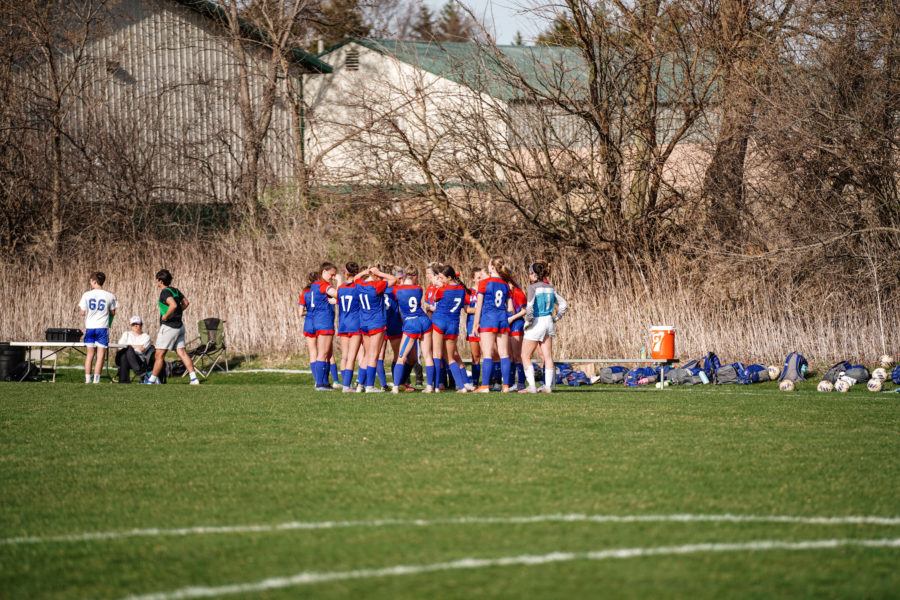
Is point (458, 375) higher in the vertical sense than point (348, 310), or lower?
lower

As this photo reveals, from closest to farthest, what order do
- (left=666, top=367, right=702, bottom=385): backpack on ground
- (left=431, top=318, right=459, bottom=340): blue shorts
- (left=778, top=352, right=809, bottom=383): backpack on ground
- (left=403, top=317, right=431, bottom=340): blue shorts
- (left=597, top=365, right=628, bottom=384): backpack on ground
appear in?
(left=403, top=317, right=431, bottom=340): blue shorts, (left=431, top=318, right=459, bottom=340): blue shorts, (left=778, top=352, right=809, bottom=383): backpack on ground, (left=666, top=367, right=702, bottom=385): backpack on ground, (left=597, top=365, right=628, bottom=384): backpack on ground

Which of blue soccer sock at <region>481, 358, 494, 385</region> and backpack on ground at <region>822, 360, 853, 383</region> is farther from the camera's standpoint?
backpack on ground at <region>822, 360, 853, 383</region>

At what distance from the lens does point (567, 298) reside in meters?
19.8

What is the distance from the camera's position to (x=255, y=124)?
31.3m

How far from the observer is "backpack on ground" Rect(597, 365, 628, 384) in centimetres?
1664

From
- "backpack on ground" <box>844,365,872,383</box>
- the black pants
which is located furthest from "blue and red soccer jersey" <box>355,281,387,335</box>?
"backpack on ground" <box>844,365,872,383</box>

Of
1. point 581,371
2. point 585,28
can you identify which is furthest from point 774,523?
point 585,28

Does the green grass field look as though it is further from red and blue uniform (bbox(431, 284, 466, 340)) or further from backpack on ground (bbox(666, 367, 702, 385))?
backpack on ground (bbox(666, 367, 702, 385))

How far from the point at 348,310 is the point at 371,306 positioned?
0.42m

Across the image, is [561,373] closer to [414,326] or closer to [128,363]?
[414,326]

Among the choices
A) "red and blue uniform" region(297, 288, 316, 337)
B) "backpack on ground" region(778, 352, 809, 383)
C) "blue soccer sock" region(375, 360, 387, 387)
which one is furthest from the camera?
"backpack on ground" region(778, 352, 809, 383)

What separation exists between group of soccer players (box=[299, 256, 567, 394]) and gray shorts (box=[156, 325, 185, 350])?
8.06 ft

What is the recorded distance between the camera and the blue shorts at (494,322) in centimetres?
Result: 1319

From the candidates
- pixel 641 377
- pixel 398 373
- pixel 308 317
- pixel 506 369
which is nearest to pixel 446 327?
pixel 398 373
